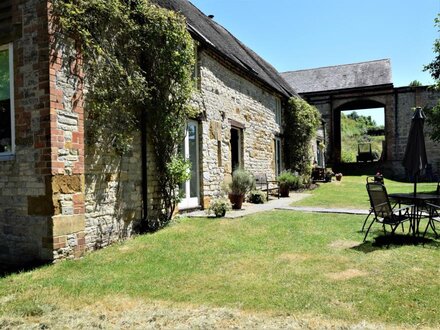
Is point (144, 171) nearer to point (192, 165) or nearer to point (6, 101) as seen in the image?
point (192, 165)

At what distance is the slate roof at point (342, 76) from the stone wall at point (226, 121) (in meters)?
12.4

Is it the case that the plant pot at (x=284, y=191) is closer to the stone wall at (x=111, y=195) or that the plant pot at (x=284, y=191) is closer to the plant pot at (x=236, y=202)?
the plant pot at (x=236, y=202)

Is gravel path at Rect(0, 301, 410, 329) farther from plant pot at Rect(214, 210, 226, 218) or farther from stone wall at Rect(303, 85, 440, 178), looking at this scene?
stone wall at Rect(303, 85, 440, 178)

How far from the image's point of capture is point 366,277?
4625mm

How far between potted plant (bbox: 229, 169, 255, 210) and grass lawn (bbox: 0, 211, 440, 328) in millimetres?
3326

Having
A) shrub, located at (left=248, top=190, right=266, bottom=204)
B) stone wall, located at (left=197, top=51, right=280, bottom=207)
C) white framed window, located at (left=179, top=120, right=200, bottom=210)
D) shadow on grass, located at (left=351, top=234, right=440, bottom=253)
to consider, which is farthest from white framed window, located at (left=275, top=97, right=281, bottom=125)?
shadow on grass, located at (left=351, top=234, right=440, bottom=253)

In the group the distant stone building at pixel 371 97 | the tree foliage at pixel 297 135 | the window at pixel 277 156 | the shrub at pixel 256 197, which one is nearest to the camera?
the shrub at pixel 256 197

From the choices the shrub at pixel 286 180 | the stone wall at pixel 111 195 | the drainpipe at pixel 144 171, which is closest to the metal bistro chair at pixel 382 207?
the drainpipe at pixel 144 171

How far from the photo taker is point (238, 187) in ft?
35.9

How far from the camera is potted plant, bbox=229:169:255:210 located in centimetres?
1061

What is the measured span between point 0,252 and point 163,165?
3.45 m

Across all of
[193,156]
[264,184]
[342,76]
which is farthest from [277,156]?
[342,76]

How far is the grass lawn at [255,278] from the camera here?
12.5ft

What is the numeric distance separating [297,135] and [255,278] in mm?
14363
